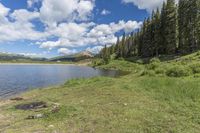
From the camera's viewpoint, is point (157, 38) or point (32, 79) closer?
point (32, 79)

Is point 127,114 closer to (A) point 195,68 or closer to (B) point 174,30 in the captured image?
(A) point 195,68

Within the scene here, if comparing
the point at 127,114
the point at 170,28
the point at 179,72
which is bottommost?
the point at 127,114

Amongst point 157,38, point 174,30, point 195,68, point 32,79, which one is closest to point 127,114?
point 195,68

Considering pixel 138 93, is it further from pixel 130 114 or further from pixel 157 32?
pixel 157 32

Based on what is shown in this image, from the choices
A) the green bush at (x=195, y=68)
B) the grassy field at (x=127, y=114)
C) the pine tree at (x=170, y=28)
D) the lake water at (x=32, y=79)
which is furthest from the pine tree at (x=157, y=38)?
the grassy field at (x=127, y=114)

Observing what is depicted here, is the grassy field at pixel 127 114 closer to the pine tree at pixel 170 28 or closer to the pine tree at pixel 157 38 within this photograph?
the pine tree at pixel 170 28

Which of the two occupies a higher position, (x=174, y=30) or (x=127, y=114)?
(x=174, y=30)

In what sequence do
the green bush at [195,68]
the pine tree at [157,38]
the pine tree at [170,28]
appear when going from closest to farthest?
1. the green bush at [195,68]
2. the pine tree at [170,28]
3. the pine tree at [157,38]

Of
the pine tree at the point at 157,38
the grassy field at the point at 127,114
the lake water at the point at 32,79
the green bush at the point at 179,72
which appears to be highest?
the pine tree at the point at 157,38

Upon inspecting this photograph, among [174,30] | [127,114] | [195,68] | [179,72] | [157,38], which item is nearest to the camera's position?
[127,114]

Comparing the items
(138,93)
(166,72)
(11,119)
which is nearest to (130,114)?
(138,93)

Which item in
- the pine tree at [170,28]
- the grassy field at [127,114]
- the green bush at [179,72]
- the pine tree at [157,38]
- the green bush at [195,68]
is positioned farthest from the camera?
the pine tree at [157,38]

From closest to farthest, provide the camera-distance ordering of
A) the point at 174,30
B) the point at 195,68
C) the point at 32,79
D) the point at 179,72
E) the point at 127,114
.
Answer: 1. the point at 127,114
2. the point at 179,72
3. the point at 195,68
4. the point at 32,79
5. the point at 174,30

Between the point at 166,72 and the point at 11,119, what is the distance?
18.1m
